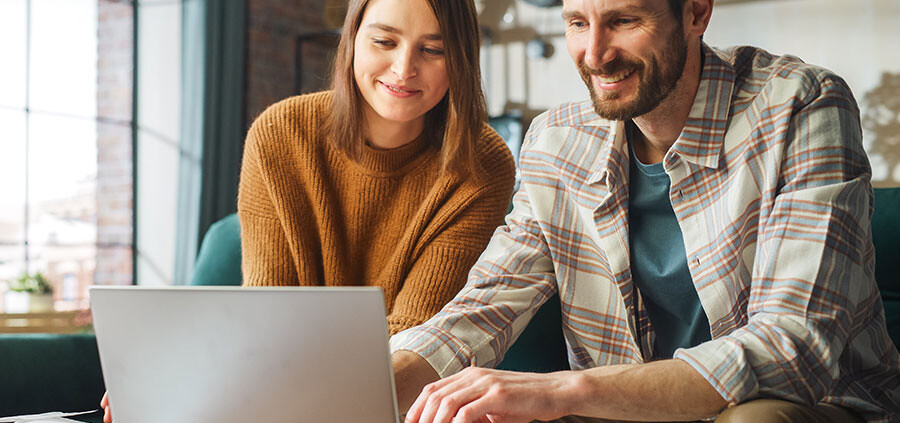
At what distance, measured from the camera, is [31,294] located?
3.08 m

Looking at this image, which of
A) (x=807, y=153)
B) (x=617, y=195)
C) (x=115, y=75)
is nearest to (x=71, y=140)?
(x=115, y=75)

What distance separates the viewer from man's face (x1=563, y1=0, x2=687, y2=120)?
4.14 ft

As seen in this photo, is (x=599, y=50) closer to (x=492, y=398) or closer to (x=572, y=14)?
(x=572, y=14)

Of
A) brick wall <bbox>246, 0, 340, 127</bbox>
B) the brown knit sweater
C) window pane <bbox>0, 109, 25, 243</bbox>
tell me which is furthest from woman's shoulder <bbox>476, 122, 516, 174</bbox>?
brick wall <bbox>246, 0, 340, 127</bbox>

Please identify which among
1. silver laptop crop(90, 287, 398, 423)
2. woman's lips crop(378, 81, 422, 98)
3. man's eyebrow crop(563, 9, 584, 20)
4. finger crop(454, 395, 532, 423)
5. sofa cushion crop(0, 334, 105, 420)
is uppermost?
man's eyebrow crop(563, 9, 584, 20)

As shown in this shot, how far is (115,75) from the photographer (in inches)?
149

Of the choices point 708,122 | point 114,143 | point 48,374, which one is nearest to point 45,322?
point 114,143

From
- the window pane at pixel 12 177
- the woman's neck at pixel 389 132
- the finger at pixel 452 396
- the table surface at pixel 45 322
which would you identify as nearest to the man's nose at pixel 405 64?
the woman's neck at pixel 389 132

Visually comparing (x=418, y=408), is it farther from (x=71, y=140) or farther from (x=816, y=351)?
(x=71, y=140)

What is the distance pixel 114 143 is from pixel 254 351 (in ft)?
10.6

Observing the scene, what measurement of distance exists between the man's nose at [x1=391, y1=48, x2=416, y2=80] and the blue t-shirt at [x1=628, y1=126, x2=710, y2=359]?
437mm

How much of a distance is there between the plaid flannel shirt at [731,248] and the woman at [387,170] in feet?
0.63

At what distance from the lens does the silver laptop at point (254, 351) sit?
833 millimetres

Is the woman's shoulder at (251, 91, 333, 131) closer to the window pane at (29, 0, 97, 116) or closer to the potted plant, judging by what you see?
the potted plant
